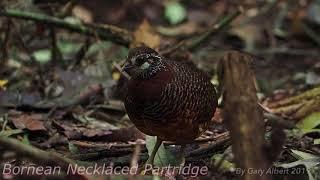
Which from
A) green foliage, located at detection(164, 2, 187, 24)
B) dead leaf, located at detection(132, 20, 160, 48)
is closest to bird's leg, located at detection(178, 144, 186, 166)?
dead leaf, located at detection(132, 20, 160, 48)

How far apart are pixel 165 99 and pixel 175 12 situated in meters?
4.90

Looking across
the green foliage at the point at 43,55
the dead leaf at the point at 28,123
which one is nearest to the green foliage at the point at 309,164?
the dead leaf at the point at 28,123

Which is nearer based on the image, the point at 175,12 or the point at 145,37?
the point at 145,37

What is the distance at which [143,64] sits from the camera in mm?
3691

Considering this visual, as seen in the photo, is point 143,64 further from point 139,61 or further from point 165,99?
point 165,99

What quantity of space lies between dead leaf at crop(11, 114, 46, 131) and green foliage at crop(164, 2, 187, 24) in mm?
3717

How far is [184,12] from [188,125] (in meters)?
4.99

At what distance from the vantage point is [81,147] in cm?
427

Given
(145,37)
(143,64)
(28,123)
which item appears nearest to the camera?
(143,64)

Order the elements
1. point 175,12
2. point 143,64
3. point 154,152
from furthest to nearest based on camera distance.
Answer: point 175,12
point 154,152
point 143,64

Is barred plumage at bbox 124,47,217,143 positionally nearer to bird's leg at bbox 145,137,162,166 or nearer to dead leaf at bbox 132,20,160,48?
bird's leg at bbox 145,137,162,166

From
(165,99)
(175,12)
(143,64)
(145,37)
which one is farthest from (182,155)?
(175,12)

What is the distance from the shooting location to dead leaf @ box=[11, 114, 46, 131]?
179 inches

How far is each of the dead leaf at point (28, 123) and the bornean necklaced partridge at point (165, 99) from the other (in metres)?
1.07
